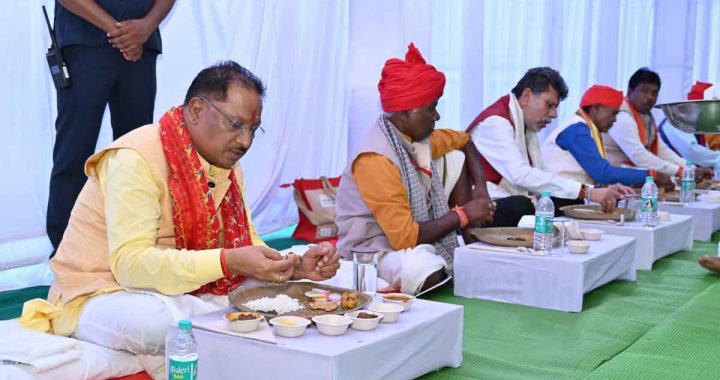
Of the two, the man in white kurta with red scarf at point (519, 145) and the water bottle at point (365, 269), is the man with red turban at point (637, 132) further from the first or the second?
the water bottle at point (365, 269)

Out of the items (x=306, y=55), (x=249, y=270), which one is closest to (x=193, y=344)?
(x=249, y=270)

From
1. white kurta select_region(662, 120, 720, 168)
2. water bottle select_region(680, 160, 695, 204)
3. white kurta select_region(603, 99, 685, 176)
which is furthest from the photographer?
white kurta select_region(662, 120, 720, 168)

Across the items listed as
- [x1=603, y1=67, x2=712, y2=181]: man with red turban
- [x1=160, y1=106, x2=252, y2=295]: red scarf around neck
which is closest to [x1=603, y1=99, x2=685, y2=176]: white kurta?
[x1=603, y1=67, x2=712, y2=181]: man with red turban

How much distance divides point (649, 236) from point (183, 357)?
8.85ft

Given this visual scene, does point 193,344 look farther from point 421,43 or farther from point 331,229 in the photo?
point 421,43

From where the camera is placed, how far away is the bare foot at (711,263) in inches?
139

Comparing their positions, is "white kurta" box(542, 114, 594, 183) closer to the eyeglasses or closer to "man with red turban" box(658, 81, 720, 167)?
"man with red turban" box(658, 81, 720, 167)

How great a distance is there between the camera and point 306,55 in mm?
5055

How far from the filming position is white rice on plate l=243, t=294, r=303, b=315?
76.1 inches

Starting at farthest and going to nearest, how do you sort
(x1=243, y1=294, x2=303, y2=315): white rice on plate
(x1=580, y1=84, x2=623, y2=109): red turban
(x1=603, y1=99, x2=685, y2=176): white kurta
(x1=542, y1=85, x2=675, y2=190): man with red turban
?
1. (x1=603, y1=99, x2=685, y2=176): white kurta
2. (x1=580, y1=84, x2=623, y2=109): red turban
3. (x1=542, y1=85, x2=675, y2=190): man with red turban
4. (x1=243, y1=294, x2=303, y2=315): white rice on plate

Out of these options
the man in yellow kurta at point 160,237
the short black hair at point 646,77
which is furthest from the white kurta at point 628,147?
the man in yellow kurta at point 160,237

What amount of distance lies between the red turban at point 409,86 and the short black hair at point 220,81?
1124mm

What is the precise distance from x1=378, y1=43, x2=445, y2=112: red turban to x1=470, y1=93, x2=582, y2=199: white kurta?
0.84m

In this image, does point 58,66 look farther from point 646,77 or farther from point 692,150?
point 692,150
